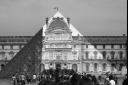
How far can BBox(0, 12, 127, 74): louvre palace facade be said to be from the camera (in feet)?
304

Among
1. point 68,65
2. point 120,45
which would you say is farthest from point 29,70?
Result: point 120,45

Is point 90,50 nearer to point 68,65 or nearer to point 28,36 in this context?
point 68,65

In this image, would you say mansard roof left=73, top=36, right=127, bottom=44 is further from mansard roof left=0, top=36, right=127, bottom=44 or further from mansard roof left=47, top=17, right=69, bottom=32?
mansard roof left=47, top=17, right=69, bottom=32

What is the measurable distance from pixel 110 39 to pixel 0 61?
21548 mm

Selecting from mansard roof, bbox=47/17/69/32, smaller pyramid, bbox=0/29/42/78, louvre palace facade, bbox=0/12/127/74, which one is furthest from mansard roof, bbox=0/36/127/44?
smaller pyramid, bbox=0/29/42/78

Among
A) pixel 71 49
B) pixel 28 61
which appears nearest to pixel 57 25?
pixel 71 49

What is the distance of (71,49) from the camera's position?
310ft

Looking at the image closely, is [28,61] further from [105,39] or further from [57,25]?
[105,39]

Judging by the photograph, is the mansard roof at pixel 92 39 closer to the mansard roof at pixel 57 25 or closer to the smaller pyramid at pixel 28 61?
the mansard roof at pixel 57 25

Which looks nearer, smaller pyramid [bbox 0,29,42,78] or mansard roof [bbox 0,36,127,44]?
smaller pyramid [bbox 0,29,42,78]

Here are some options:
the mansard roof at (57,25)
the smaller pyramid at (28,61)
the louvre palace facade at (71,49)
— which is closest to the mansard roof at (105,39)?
the louvre palace facade at (71,49)

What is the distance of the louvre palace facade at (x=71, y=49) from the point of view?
304ft

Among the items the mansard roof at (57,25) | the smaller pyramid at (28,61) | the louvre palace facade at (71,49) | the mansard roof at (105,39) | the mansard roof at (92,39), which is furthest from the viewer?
the mansard roof at (92,39)

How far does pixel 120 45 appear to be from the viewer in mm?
97500
